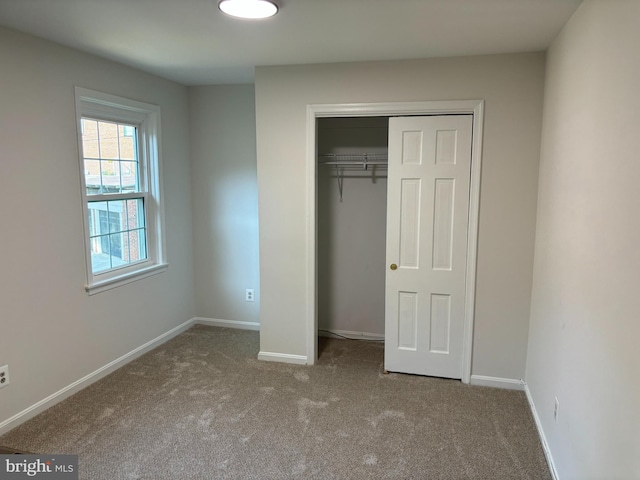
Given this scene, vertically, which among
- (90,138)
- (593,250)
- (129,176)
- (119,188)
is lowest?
(593,250)

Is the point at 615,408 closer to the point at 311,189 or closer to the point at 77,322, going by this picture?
the point at 311,189

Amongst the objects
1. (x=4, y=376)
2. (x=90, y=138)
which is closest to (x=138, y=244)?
(x=90, y=138)

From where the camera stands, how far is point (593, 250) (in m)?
1.79

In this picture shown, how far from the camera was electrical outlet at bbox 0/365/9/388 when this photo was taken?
8.45ft

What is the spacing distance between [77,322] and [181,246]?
135 centimetres

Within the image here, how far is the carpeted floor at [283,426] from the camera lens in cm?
232

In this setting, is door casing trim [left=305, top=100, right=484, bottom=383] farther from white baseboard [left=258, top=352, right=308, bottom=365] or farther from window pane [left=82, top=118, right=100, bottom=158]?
window pane [left=82, top=118, right=100, bottom=158]

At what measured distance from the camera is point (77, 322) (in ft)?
10.2

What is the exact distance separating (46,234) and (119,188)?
90 centimetres

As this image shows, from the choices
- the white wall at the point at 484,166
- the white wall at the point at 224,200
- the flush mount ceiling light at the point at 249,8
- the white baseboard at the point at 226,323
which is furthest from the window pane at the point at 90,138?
the white baseboard at the point at 226,323

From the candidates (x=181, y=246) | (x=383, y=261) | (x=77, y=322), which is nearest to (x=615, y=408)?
(x=383, y=261)

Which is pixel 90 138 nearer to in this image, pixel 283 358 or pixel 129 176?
pixel 129 176

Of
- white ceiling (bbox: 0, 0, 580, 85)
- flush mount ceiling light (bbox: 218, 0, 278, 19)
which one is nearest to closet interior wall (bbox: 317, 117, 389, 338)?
white ceiling (bbox: 0, 0, 580, 85)

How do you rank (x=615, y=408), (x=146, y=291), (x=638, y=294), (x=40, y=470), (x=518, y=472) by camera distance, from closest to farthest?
(x=638, y=294), (x=615, y=408), (x=40, y=470), (x=518, y=472), (x=146, y=291)
